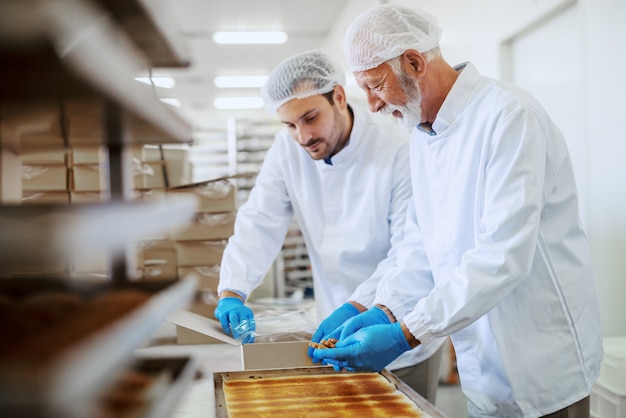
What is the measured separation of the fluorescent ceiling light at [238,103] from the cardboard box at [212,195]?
727cm

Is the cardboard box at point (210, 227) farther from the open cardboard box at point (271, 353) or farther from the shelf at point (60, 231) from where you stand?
the shelf at point (60, 231)

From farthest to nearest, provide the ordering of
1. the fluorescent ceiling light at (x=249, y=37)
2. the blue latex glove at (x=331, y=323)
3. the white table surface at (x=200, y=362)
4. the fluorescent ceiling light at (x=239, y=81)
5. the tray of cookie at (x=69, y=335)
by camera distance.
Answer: the fluorescent ceiling light at (x=239, y=81)
the fluorescent ceiling light at (x=249, y=37)
the blue latex glove at (x=331, y=323)
the white table surface at (x=200, y=362)
the tray of cookie at (x=69, y=335)

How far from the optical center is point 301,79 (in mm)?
2018

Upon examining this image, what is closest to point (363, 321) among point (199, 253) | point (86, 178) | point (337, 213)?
point (337, 213)

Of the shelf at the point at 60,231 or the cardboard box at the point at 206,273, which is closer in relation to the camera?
the shelf at the point at 60,231

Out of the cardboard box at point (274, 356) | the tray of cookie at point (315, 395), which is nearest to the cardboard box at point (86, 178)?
the cardboard box at point (274, 356)

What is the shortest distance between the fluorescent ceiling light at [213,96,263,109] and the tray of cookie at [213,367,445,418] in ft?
27.9

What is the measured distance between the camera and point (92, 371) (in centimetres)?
44

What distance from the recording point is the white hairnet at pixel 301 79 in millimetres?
2016

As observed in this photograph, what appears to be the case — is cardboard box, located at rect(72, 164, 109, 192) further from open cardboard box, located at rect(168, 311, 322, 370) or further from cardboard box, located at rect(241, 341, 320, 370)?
cardboard box, located at rect(241, 341, 320, 370)

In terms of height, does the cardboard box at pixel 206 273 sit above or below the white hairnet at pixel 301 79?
below

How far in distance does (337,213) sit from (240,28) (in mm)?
4895

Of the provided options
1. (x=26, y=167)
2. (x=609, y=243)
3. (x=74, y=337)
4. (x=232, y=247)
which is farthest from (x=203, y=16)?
(x=74, y=337)

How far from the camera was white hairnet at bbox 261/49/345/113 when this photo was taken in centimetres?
202
